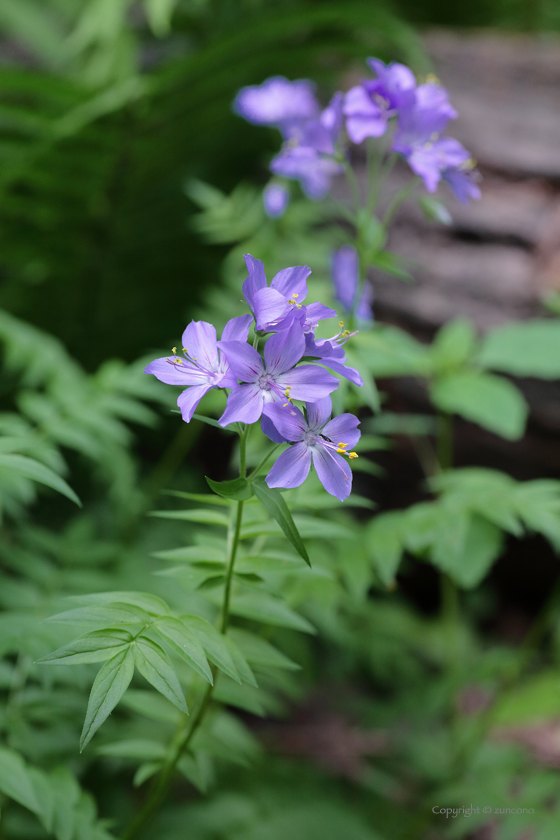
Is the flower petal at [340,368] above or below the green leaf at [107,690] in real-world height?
above

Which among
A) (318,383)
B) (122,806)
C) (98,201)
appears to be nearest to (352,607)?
(122,806)

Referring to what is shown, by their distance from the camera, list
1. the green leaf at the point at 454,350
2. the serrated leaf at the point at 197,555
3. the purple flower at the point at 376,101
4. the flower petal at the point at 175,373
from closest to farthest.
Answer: the flower petal at the point at 175,373
the serrated leaf at the point at 197,555
the purple flower at the point at 376,101
the green leaf at the point at 454,350

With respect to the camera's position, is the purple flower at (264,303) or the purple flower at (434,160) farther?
the purple flower at (434,160)

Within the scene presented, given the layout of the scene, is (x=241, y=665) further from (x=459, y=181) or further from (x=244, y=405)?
(x=459, y=181)

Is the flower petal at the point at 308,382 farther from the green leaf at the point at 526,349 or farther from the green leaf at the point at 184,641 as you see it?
the green leaf at the point at 526,349

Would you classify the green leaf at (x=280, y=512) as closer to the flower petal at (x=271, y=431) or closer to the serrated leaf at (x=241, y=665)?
the flower petal at (x=271, y=431)

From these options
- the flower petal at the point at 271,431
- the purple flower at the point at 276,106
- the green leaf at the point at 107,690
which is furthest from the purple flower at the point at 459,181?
the green leaf at the point at 107,690

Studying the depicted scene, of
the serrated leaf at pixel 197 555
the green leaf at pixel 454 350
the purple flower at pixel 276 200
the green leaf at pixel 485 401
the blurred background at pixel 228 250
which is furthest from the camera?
the blurred background at pixel 228 250

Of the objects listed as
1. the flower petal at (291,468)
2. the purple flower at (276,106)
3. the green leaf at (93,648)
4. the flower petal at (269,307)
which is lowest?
the green leaf at (93,648)
